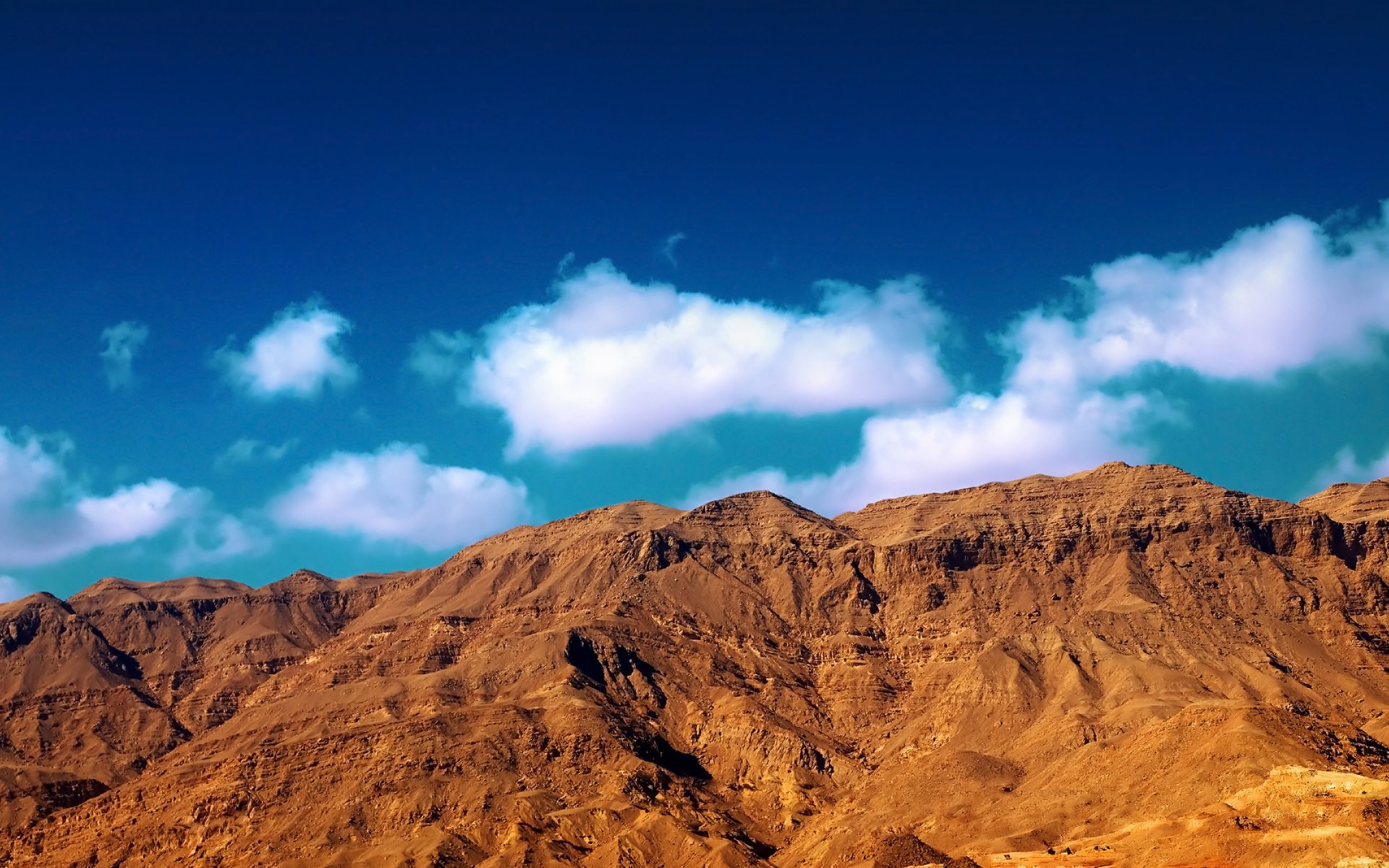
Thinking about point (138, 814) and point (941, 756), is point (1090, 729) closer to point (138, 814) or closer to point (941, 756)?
point (941, 756)

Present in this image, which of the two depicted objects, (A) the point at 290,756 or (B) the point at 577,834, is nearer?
(B) the point at 577,834

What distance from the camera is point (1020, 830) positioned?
161 metres

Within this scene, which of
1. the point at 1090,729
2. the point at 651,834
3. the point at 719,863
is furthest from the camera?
the point at 1090,729

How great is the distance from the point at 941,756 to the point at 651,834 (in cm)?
3951

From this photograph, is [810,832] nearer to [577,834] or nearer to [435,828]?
[577,834]

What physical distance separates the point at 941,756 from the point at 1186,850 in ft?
200

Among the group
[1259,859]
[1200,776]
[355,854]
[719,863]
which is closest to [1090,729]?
[1200,776]

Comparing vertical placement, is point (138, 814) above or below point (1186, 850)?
above

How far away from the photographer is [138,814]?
196m

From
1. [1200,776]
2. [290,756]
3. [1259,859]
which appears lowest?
[1259,859]

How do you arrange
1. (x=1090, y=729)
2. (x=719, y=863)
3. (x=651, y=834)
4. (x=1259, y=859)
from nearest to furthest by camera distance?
(x=1259, y=859) → (x=719, y=863) → (x=651, y=834) → (x=1090, y=729)

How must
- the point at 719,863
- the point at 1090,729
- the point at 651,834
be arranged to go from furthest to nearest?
the point at 1090,729 → the point at 651,834 → the point at 719,863

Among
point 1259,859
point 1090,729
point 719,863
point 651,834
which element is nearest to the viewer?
point 1259,859

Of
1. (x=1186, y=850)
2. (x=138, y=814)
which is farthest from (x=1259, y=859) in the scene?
(x=138, y=814)
